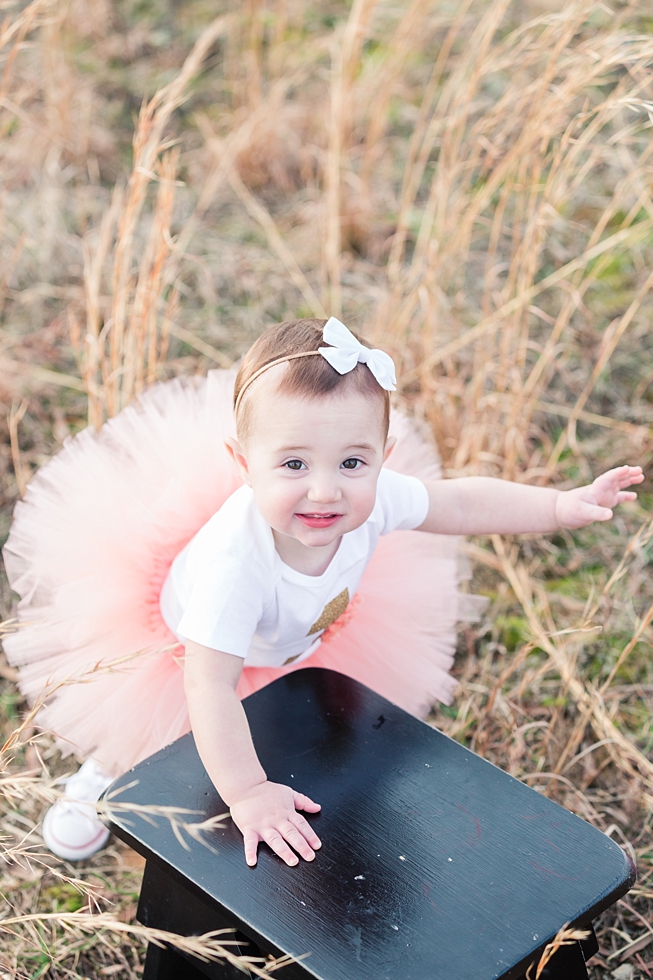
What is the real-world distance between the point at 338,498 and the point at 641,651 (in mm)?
1143

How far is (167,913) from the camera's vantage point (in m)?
1.25

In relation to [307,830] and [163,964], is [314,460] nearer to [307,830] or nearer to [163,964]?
[307,830]

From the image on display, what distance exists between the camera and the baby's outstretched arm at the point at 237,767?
44.8 inches

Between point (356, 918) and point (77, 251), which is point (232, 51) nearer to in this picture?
point (77, 251)

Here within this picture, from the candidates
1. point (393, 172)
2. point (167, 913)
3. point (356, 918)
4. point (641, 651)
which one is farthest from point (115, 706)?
point (393, 172)

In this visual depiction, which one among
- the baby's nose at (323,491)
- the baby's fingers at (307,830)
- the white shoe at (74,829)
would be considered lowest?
the white shoe at (74,829)

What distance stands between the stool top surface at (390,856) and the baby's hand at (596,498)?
415 millimetres

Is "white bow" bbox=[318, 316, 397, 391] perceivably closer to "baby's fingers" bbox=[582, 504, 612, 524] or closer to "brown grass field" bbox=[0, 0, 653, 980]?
"baby's fingers" bbox=[582, 504, 612, 524]

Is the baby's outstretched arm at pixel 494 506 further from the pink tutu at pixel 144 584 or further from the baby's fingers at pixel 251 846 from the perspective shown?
the baby's fingers at pixel 251 846

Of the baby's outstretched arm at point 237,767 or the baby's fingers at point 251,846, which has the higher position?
the baby's outstretched arm at point 237,767

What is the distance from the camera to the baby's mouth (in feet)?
4.14

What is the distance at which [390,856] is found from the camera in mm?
1128

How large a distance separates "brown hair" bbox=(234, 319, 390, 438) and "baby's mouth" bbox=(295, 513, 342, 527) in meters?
0.14

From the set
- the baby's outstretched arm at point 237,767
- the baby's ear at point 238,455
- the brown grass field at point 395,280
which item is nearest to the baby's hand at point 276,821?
the baby's outstretched arm at point 237,767
